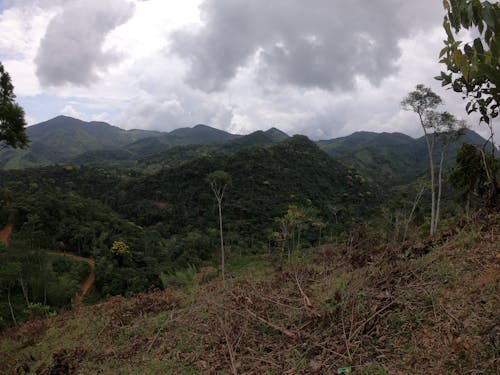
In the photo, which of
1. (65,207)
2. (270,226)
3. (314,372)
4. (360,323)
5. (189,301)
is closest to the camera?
(314,372)

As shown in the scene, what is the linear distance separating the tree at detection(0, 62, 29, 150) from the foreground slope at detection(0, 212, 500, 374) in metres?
5.17

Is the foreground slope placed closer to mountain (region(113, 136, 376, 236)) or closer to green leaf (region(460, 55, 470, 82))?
green leaf (region(460, 55, 470, 82))

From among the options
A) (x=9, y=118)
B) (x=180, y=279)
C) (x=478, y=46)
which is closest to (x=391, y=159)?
(x=180, y=279)

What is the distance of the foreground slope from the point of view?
8.26 feet

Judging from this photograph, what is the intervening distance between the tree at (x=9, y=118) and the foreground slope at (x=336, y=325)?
17.0 feet

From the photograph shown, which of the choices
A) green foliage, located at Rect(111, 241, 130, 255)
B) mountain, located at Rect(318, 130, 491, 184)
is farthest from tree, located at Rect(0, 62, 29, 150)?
mountain, located at Rect(318, 130, 491, 184)

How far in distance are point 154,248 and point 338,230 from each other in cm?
2301

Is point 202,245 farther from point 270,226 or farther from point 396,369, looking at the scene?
point 396,369

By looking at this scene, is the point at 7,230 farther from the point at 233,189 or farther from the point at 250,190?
the point at 250,190

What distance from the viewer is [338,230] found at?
1475 inches

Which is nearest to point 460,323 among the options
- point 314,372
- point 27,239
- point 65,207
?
point 314,372

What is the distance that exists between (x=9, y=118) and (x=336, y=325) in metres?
8.95

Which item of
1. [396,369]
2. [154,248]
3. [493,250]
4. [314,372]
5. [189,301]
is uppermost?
[493,250]

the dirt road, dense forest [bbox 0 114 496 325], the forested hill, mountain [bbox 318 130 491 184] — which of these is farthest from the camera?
mountain [bbox 318 130 491 184]
